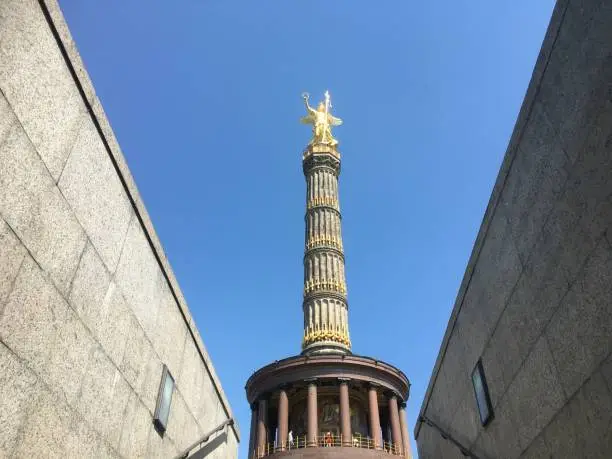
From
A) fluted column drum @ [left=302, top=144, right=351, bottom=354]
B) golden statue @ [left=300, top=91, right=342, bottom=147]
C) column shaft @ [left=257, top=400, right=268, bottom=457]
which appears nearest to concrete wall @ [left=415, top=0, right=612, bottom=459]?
column shaft @ [left=257, top=400, right=268, bottom=457]

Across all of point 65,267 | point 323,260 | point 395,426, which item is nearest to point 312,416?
point 395,426

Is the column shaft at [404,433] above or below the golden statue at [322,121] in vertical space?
below

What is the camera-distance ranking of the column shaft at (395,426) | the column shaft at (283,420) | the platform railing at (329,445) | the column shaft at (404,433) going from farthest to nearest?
the column shaft at (404,433) < the column shaft at (395,426) < the column shaft at (283,420) < the platform railing at (329,445)

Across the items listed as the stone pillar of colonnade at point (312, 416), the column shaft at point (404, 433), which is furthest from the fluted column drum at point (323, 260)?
the column shaft at point (404, 433)

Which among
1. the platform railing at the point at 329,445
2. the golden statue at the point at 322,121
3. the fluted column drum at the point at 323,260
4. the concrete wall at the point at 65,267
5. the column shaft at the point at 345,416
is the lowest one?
the concrete wall at the point at 65,267

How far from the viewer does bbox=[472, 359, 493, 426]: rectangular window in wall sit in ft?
24.9

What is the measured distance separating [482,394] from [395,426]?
750 inches

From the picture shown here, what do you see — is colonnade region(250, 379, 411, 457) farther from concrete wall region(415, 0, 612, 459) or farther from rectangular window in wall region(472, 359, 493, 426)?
concrete wall region(415, 0, 612, 459)

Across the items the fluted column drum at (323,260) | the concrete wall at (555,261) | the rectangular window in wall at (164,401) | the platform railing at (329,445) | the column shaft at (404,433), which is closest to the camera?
the concrete wall at (555,261)

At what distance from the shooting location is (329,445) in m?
23.2

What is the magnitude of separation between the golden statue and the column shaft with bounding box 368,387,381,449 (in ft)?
71.9

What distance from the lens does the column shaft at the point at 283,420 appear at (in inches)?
939

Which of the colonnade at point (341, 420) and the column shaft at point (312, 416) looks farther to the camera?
the colonnade at point (341, 420)

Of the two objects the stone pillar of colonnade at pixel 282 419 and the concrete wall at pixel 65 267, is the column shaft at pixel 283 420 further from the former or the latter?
the concrete wall at pixel 65 267
